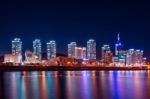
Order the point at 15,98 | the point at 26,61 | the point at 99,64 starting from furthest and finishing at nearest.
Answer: the point at 99,64, the point at 26,61, the point at 15,98

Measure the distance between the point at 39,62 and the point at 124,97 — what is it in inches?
5011

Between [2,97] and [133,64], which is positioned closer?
[2,97]

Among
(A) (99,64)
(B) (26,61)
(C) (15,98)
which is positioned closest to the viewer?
(C) (15,98)

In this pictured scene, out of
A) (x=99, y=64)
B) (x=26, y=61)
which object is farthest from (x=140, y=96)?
(x=99, y=64)

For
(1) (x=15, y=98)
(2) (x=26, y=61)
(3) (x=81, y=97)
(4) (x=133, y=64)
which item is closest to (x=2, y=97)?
(1) (x=15, y=98)

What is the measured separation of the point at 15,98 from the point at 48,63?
12665 centimetres

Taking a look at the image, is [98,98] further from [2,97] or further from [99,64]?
[99,64]

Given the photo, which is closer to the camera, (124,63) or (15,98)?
(15,98)

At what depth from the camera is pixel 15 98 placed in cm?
2417

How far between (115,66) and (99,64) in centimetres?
731

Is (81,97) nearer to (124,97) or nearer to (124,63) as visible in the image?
(124,97)

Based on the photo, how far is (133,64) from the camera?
6683 inches

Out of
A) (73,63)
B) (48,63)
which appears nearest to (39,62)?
(48,63)

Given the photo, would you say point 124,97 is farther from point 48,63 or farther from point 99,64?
point 99,64
